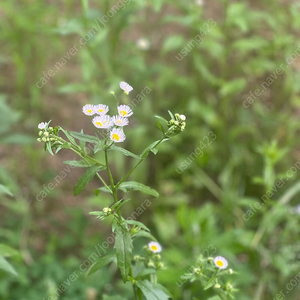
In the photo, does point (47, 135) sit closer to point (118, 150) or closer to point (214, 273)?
point (118, 150)

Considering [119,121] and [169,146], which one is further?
[169,146]

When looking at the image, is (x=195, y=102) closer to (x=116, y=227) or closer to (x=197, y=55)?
(x=197, y=55)

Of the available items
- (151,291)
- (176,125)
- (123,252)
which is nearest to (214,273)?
(151,291)

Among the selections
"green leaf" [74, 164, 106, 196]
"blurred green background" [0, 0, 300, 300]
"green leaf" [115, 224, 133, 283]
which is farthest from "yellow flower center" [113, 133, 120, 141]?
"blurred green background" [0, 0, 300, 300]

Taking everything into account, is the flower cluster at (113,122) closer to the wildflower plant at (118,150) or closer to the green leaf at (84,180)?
the wildflower plant at (118,150)

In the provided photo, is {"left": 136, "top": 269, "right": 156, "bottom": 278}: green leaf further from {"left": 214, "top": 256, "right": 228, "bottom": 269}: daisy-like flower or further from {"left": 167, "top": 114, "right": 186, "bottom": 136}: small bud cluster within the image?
{"left": 167, "top": 114, "right": 186, "bottom": 136}: small bud cluster

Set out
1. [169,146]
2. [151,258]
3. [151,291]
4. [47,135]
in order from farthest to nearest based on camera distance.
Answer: [169,146]
[151,258]
[151,291]
[47,135]
